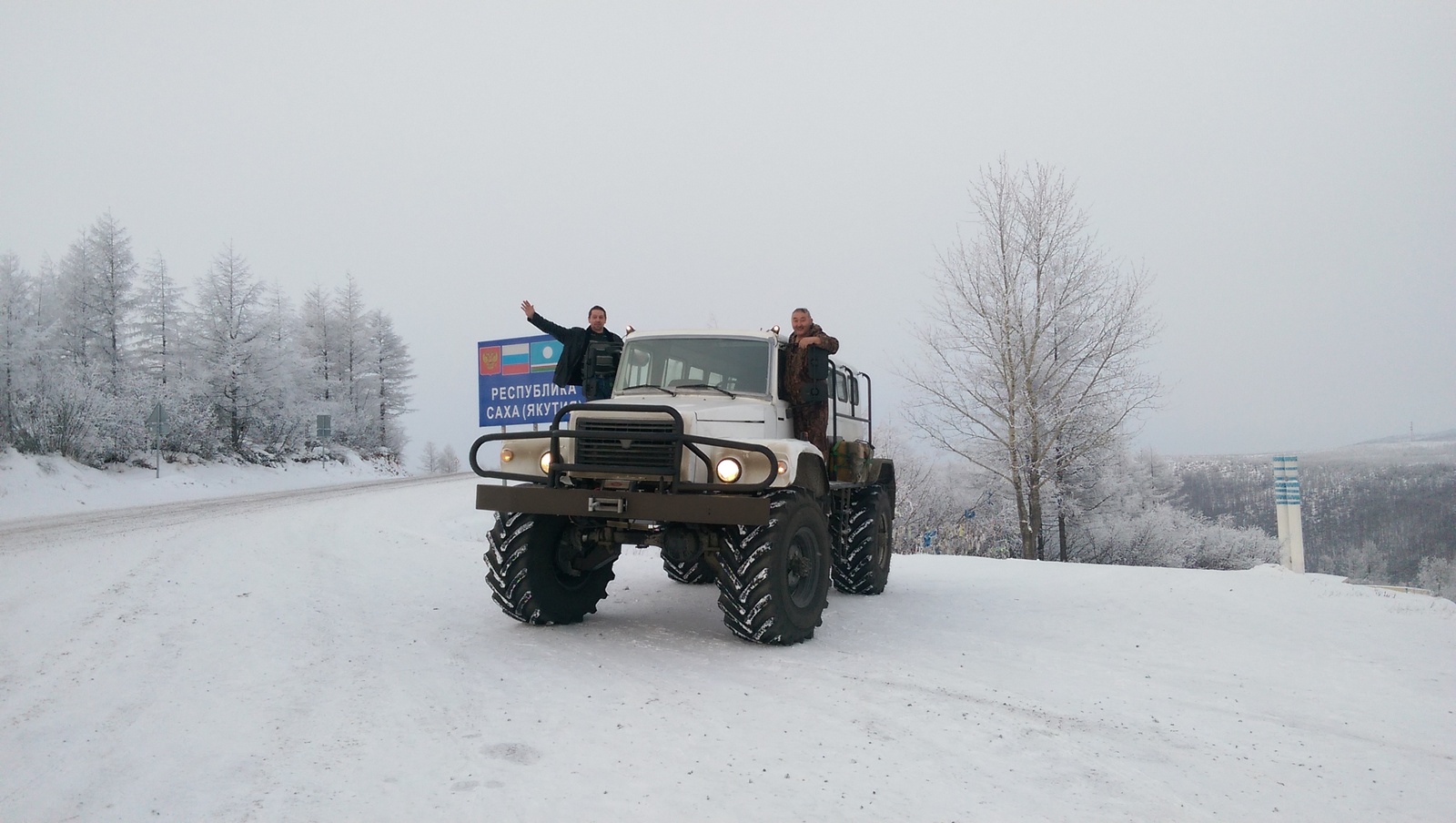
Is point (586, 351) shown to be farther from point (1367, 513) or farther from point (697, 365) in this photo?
point (1367, 513)

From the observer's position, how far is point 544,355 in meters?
15.0

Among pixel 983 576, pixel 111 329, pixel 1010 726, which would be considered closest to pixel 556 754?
pixel 1010 726

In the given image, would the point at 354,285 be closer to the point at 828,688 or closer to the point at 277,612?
the point at 277,612

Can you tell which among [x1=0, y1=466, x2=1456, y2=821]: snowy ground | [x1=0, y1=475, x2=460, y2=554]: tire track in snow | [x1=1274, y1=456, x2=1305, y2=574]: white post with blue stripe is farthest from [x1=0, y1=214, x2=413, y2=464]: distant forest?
[x1=1274, y1=456, x2=1305, y2=574]: white post with blue stripe

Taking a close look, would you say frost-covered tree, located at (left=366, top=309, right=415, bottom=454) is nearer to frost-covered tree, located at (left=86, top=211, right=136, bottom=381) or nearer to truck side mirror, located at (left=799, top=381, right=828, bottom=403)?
frost-covered tree, located at (left=86, top=211, right=136, bottom=381)

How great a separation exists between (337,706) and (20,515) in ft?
53.0

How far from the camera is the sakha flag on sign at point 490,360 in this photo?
15453 millimetres

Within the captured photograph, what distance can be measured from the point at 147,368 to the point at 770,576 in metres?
41.1

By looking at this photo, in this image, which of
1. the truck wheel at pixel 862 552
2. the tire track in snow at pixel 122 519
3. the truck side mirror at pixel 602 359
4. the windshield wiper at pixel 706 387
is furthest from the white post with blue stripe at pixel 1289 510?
the tire track in snow at pixel 122 519

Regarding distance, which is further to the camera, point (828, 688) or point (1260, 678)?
point (1260, 678)

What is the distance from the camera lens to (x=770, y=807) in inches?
129

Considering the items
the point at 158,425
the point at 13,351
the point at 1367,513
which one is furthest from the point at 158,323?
the point at 1367,513

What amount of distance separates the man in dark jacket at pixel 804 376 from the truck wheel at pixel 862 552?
178cm

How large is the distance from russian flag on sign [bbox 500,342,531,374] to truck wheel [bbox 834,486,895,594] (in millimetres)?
8067
